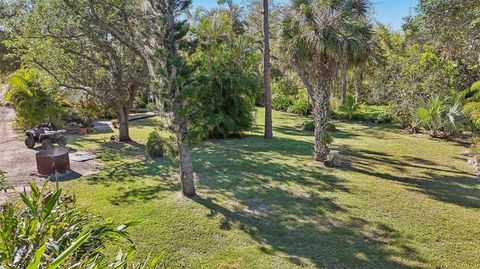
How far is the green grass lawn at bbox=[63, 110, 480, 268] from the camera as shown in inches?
183

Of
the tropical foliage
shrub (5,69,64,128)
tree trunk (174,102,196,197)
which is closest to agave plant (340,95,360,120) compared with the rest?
the tropical foliage

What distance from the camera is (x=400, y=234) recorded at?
518 cm

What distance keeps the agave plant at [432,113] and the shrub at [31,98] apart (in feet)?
48.0

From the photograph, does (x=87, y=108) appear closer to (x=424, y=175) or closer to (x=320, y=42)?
(x=320, y=42)

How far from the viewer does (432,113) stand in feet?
40.7

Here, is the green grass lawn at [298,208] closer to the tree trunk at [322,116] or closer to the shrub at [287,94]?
the tree trunk at [322,116]

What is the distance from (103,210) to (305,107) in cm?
1635

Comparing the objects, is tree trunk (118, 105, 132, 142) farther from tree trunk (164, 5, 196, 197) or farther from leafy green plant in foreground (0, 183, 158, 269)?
leafy green plant in foreground (0, 183, 158, 269)

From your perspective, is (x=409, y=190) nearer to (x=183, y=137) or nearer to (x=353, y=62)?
(x=353, y=62)

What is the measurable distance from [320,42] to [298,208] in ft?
13.4

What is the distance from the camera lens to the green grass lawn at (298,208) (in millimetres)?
4652

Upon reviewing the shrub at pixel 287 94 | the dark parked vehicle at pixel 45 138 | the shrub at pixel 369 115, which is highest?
the shrub at pixel 287 94

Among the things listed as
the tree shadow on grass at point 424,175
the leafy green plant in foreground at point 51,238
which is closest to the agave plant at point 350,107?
the tree shadow on grass at point 424,175

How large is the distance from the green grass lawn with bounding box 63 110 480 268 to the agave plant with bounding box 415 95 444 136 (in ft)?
7.08
